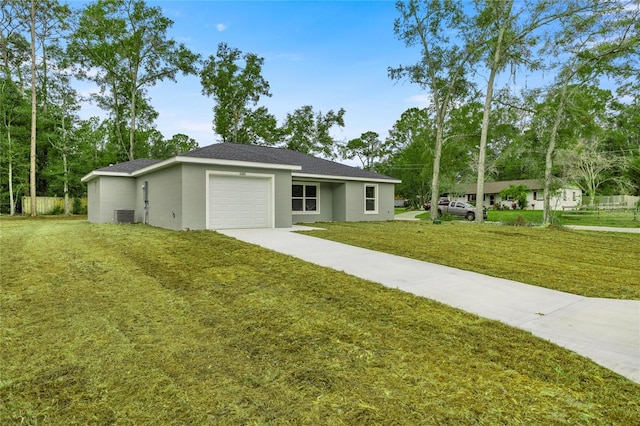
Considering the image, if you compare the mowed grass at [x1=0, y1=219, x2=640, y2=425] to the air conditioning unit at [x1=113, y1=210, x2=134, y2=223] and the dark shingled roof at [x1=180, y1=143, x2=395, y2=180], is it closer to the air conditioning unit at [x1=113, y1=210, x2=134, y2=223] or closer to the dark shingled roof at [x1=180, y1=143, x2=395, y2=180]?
the dark shingled roof at [x1=180, y1=143, x2=395, y2=180]

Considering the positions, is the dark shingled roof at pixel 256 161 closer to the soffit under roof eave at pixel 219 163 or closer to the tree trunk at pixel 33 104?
the soffit under roof eave at pixel 219 163

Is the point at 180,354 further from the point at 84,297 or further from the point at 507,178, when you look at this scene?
the point at 507,178

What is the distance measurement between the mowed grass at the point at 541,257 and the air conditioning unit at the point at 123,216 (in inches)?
368

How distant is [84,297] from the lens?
432cm

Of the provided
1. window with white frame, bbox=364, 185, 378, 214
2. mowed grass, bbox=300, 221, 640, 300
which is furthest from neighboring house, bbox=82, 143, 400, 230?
mowed grass, bbox=300, 221, 640, 300

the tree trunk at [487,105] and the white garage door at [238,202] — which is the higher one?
the tree trunk at [487,105]

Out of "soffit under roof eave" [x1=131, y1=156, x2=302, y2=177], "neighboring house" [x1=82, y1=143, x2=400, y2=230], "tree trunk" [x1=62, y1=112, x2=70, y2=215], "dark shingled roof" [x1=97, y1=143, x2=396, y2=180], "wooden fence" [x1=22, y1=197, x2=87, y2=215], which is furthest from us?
"wooden fence" [x1=22, y1=197, x2=87, y2=215]

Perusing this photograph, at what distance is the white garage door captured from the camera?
1112 cm

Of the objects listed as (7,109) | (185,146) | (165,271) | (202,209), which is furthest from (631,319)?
(185,146)

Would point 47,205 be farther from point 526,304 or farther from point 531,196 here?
point 531,196

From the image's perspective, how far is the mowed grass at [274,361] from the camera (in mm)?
2098

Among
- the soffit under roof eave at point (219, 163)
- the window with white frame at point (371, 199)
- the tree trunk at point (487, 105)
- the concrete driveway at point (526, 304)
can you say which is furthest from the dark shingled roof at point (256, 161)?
the concrete driveway at point (526, 304)

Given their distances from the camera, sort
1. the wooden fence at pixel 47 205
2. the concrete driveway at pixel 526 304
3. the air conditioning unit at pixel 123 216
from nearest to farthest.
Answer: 1. the concrete driveway at pixel 526 304
2. the air conditioning unit at pixel 123 216
3. the wooden fence at pixel 47 205

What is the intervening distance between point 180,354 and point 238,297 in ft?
4.96
